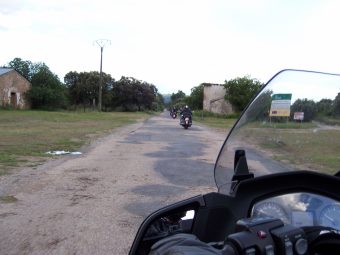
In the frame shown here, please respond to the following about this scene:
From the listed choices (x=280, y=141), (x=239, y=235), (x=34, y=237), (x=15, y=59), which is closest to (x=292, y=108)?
(x=280, y=141)

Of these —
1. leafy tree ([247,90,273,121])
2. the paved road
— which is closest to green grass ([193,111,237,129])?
the paved road

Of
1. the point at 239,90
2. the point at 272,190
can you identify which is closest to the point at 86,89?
the point at 239,90

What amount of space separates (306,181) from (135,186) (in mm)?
6217

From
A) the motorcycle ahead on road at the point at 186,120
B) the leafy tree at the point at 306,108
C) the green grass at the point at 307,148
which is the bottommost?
the motorcycle ahead on road at the point at 186,120

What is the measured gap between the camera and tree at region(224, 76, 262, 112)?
61375mm

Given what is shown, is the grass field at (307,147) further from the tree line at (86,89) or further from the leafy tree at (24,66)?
the leafy tree at (24,66)

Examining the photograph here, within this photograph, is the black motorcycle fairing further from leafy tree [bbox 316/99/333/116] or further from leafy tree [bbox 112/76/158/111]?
leafy tree [bbox 112/76/158/111]

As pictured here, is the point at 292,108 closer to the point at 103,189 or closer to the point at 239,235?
the point at 239,235

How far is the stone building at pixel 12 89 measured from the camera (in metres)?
57.0

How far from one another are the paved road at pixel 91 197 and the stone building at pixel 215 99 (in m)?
57.0

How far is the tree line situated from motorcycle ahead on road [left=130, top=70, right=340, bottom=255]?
66439 millimetres

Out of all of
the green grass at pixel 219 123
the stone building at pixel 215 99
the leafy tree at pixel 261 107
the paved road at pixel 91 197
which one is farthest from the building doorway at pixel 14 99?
the leafy tree at pixel 261 107

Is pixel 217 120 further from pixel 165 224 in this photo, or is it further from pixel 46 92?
pixel 165 224

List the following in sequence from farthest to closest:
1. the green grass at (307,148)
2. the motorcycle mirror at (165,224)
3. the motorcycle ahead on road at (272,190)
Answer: the green grass at (307,148), the motorcycle mirror at (165,224), the motorcycle ahead on road at (272,190)
